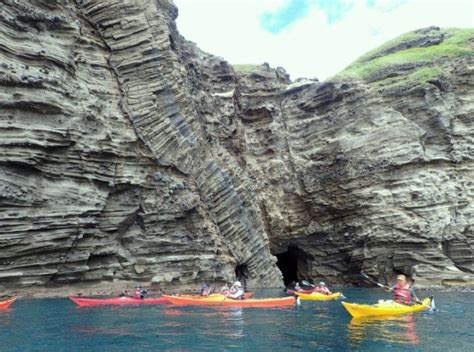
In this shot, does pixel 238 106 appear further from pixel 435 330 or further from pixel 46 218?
pixel 435 330

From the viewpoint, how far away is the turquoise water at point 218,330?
1550 cm

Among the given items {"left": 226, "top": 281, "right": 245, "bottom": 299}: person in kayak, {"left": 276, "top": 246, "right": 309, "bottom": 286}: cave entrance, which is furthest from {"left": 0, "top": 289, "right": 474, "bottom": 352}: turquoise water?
{"left": 276, "top": 246, "right": 309, "bottom": 286}: cave entrance

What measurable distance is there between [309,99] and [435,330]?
39.6 metres

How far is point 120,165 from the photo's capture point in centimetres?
3531

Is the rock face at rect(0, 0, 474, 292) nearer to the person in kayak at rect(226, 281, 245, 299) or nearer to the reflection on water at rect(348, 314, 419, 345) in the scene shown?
the person in kayak at rect(226, 281, 245, 299)

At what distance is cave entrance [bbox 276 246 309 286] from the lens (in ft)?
188

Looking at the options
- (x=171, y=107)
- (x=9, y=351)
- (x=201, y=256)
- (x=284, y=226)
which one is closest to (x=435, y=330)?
(x=9, y=351)

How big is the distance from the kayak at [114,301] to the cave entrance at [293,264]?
95.5 ft

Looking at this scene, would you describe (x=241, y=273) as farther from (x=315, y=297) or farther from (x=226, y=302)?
(x=226, y=302)

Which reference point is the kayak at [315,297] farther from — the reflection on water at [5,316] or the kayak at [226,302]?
the reflection on water at [5,316]

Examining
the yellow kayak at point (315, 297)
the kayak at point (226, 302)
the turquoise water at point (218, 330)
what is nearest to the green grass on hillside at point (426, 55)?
the yellow kayak at point (315, 297)

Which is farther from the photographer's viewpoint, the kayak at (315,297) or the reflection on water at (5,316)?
the kayak at (315,297)

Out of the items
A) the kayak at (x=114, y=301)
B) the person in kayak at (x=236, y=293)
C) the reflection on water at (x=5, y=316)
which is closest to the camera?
the reflection on water at (x=5, y=316)

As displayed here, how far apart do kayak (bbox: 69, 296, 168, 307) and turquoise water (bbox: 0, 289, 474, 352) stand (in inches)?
42.0
